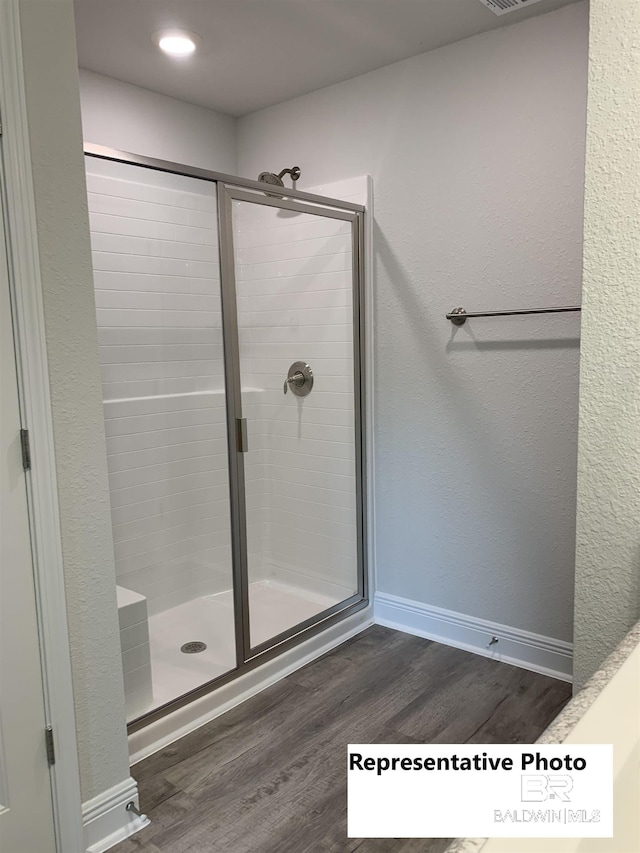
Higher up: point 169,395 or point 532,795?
point 169,395

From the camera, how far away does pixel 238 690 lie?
8.23ft

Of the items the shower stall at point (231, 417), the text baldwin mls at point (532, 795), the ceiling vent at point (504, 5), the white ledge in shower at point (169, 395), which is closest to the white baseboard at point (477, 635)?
the shower stall at point (231, 417)

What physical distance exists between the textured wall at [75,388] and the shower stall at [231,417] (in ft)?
2.41

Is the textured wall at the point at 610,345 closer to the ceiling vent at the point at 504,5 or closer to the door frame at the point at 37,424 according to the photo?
the ceiling vent at the point at 504,5

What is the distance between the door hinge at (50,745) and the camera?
168 cm

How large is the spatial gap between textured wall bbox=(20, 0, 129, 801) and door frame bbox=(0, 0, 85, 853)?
3 centimetres

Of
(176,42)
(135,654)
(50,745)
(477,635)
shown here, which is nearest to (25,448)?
(50,745)

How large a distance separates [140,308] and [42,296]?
1.39m

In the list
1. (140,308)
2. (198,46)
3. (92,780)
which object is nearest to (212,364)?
(140,308)

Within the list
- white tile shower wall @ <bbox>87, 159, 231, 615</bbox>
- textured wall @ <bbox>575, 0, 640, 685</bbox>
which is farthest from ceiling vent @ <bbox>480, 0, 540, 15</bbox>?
white tile shower wall @ <bbox>87, 159, 231, 615</bbox>

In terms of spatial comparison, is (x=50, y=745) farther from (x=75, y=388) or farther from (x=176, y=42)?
(x=176, y=42)

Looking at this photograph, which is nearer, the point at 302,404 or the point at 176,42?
the point at 176,42

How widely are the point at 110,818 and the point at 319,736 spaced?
0.72m

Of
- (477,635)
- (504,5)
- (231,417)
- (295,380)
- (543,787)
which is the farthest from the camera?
(295,380)
